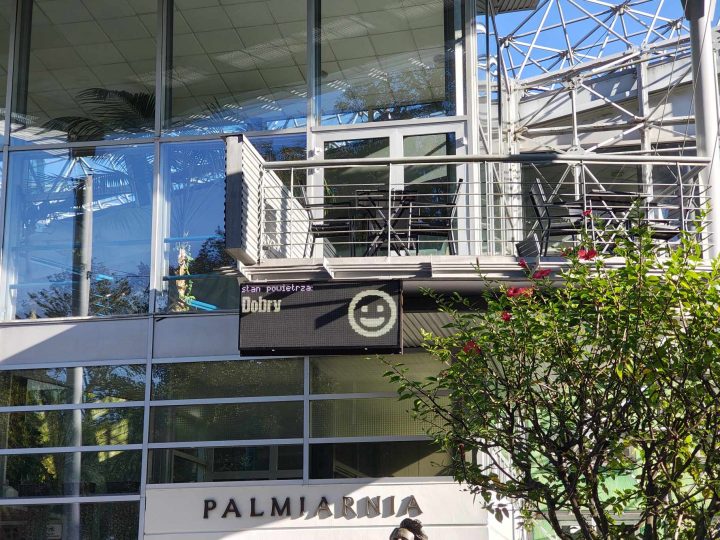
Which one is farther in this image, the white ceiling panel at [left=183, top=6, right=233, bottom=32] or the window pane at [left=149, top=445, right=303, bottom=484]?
the white ceiling panel at [left=183, top=6, right=233, bottom=32]

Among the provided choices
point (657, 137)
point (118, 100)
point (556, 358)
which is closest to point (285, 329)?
point (556, 358)

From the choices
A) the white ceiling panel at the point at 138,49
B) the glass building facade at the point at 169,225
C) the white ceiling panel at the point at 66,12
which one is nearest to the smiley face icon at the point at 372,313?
the glass building facade at the point at 169,225

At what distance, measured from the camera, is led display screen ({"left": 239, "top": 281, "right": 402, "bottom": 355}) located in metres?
12.4

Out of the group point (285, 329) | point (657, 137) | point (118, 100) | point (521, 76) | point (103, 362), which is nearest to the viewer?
point (285, 329)

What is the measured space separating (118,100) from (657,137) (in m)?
22.3

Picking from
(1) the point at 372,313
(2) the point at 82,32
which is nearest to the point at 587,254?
(1) the point at 372,313

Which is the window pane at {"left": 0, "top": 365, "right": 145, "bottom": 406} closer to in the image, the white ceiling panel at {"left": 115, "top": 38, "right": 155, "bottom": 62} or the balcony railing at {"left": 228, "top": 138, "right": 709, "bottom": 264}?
the balcony railing at {"left": 228, "top": 138, "right": 709, "bottom": 264}

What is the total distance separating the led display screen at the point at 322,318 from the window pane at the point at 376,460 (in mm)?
1673

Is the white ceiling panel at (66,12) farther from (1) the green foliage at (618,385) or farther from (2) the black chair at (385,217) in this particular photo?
(1) the green foliage at (618,385)

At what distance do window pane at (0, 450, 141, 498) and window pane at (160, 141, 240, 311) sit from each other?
2.14 meters

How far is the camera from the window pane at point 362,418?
1359 centimetres

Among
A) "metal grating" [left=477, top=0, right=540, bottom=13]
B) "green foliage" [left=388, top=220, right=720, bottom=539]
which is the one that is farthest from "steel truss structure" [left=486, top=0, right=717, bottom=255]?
"green foliage" [left=388, top=220, right=720, bottom=539]

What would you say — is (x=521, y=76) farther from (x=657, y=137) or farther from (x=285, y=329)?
(x=285, y=329)

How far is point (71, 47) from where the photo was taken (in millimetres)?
16422
